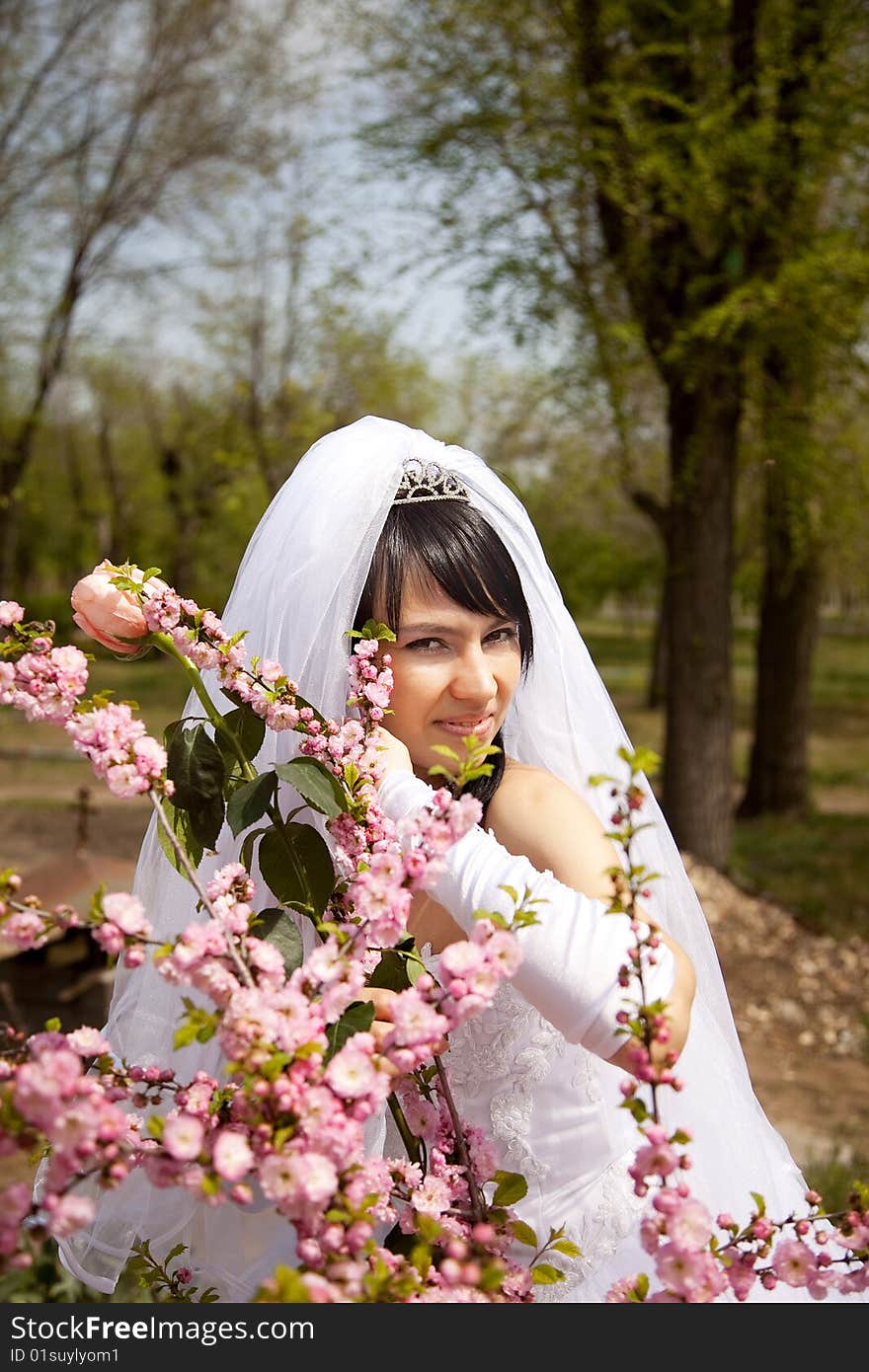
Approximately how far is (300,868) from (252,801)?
5.4 inches

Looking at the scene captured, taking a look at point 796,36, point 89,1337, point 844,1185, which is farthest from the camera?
point 796,36

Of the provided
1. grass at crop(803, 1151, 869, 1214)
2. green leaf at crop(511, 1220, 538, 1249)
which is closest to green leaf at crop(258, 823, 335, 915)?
green leaf at crop(511, 1220, 538, 1249)

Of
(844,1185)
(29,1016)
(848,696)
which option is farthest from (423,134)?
(848,696)

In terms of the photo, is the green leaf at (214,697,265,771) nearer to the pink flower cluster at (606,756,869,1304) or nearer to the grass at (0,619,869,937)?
the grass at (0,619,869,937)

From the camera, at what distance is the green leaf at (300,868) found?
1315 millimetres

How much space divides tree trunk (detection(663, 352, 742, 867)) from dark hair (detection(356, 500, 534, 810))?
18.0 ft

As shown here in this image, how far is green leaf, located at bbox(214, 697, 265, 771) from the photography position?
4.49 ft

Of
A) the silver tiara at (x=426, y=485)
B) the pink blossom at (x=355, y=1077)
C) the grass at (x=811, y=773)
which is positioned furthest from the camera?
the grass at (x=811, y=773)

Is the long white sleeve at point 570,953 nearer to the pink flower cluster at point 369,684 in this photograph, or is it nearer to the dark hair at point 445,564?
the pink flower cluster at point 369,684

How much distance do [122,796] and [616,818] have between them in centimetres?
47

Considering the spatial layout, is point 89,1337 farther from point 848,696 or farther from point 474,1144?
point 848,696

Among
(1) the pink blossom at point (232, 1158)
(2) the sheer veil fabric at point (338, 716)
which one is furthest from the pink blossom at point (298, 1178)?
(2) the sheer veil fabric at point (338, 716)

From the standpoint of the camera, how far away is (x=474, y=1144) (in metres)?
1.27

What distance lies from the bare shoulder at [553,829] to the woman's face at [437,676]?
103 millimetres
